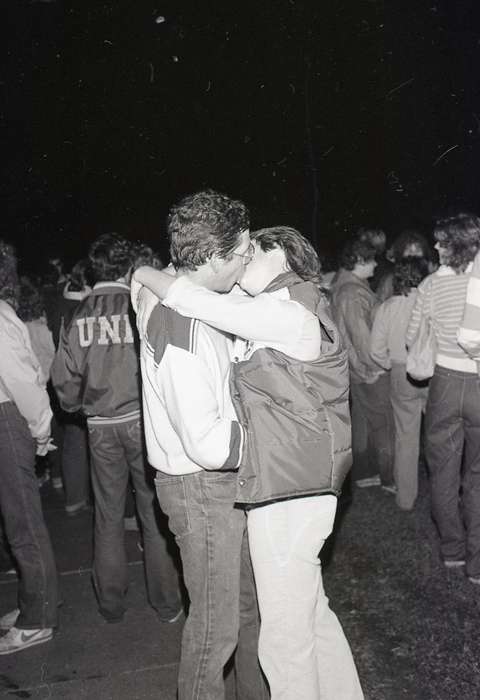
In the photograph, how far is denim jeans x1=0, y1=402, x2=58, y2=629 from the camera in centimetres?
362

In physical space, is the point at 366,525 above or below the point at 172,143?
below

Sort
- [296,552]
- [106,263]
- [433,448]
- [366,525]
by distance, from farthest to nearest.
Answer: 1. [366,525]
2. [433,448]
3. [106,263]
4. [296,552]

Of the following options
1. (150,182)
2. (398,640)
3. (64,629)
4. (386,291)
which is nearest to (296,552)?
(398,640)

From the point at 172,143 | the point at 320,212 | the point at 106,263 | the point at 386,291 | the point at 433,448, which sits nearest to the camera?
the point at 106,263

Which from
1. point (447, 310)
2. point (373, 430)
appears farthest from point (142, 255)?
point (373, 430)

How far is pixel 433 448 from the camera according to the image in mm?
4398

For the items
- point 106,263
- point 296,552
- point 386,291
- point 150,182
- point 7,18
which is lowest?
point 296,552

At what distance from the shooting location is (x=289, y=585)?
2.53m

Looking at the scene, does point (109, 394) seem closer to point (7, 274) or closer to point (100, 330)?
point (100, 330)

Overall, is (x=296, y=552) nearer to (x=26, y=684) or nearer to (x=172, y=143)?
(x=26, y=684)

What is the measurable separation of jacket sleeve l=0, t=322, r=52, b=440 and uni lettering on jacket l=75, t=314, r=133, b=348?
1.00 feet

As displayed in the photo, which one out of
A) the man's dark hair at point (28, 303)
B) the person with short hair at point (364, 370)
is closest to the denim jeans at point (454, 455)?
the person with short hair at point (364, 370)

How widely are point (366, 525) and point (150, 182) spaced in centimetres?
1464

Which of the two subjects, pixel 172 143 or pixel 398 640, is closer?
pixel 398 640
